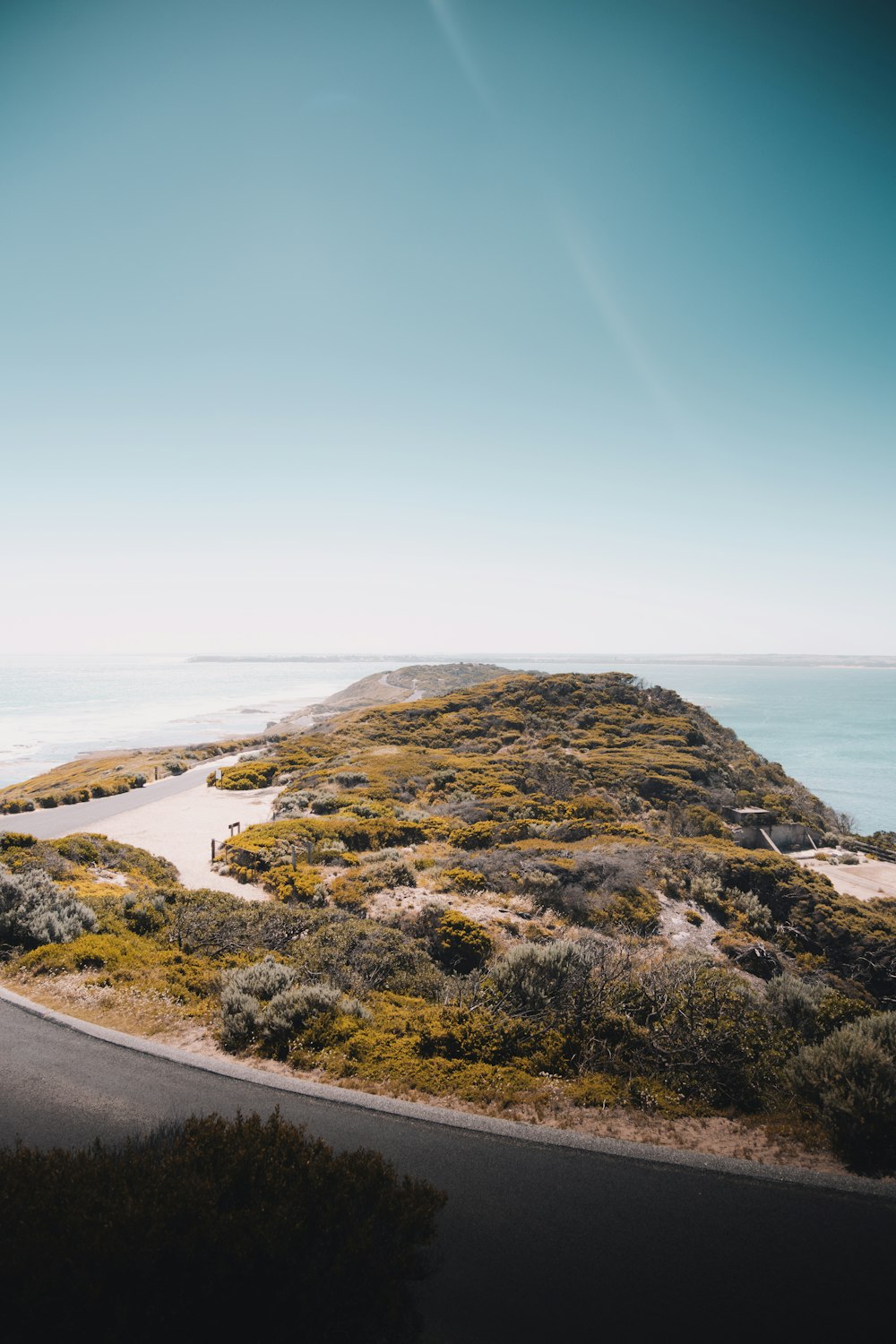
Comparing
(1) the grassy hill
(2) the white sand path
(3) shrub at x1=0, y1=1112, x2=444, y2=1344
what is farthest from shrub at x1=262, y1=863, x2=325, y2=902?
(3) shrub at x1=0, y1=1112, x2=444, y2=1344

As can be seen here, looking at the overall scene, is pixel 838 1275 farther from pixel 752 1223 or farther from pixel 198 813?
pixel 198 813

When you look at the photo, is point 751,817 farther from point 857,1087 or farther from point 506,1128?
point 506,1128

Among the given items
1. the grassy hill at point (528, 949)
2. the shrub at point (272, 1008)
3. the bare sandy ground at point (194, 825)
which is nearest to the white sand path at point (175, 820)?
the bare sandy ground at point (194, 825)

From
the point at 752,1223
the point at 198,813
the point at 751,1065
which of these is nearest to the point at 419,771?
the point at 198,813

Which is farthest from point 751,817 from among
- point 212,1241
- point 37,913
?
point 212,1241

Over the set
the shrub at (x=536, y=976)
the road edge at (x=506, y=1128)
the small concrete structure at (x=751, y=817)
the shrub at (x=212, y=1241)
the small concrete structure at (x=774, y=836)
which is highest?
the shrub at (x=212, y=1241)

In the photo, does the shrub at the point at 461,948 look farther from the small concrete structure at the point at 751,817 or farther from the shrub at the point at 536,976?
the small concrete structure at the point at 751,817
